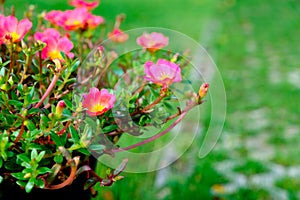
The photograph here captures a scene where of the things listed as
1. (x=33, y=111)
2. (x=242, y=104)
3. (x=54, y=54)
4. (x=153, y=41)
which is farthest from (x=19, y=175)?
(x=242, y=104)

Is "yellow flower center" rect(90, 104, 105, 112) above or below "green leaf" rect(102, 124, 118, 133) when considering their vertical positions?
above

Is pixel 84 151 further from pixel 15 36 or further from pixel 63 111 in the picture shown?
pixel 15 36

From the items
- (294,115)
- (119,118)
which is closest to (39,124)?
(119,118)

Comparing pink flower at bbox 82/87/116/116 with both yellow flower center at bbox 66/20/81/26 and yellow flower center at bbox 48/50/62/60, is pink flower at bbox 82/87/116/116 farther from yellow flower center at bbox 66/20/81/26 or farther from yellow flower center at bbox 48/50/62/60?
yellow flower center at bbox 66/20/81/26

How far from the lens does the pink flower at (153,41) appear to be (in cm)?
138

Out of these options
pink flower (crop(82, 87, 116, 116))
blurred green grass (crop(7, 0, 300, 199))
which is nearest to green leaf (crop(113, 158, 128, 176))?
pink flower (crop(82, 87, 116, 116))

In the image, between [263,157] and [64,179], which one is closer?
[64,179]

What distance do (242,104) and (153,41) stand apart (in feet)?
8.14

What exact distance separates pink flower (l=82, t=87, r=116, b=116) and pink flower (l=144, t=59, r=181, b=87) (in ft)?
0.38

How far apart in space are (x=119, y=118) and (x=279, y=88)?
127 inches

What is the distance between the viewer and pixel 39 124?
42.6 inches

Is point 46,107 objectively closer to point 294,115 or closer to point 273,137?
point 273,137

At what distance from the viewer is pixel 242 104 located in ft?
12.4

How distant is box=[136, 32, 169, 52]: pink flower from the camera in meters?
1.38
